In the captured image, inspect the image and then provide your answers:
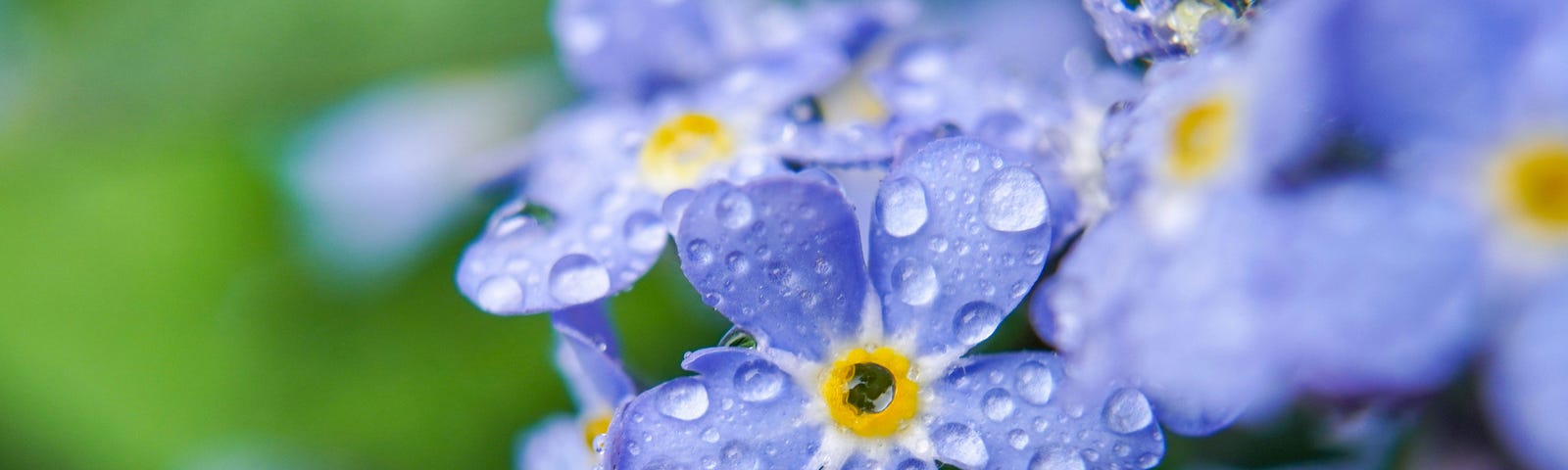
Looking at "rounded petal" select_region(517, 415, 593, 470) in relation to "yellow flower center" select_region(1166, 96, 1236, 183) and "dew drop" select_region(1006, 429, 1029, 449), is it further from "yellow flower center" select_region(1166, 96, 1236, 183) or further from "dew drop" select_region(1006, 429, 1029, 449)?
"yellow flower center" select_region(1166, 96, 1236, 183)

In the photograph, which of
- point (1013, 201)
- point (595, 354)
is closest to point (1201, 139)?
point (1013, 201)

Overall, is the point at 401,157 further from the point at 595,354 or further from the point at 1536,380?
the point at 1536,380

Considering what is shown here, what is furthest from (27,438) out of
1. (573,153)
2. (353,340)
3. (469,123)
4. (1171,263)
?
(1171,263)

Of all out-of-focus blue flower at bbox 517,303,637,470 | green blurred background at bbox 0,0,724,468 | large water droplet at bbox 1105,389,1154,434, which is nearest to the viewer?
large water droplet at bbox 1105,389,1154,434

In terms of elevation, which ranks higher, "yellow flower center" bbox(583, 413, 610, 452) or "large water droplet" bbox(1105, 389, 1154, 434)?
"yellow flower center" bbox(583, 413, 610, 452)

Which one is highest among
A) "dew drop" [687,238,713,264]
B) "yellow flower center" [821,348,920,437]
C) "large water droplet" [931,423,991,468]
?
"dew drop" [687,238,713,264]

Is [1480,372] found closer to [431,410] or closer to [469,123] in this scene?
[431,410]

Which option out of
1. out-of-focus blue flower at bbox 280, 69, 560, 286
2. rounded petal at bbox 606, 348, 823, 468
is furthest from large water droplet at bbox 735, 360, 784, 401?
out-of-focus blue flower at bbox 280, 69, 560, 286
